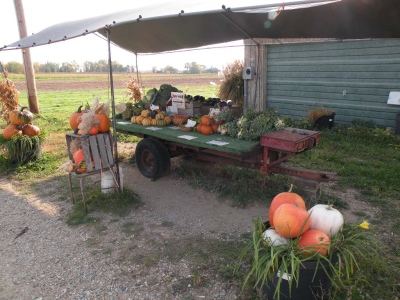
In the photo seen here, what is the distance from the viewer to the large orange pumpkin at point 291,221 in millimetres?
2404

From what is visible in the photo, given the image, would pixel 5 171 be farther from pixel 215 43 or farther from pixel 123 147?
pixel 215 43

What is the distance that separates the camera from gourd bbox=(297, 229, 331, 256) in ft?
7.62

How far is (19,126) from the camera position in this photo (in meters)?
6.66

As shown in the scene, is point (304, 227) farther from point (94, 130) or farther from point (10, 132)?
point (10, 132)

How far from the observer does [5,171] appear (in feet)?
21.3

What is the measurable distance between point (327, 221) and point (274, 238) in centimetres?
43

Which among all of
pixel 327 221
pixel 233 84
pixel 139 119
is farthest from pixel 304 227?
pixel 233 84

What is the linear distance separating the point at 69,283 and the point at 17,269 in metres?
0.68

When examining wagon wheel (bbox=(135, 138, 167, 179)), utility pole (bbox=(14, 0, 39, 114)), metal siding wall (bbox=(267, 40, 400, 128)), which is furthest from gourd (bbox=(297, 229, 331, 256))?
utility pole (bbox=(14, 0, 39, 114))

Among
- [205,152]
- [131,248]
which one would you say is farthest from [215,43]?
[131,248]

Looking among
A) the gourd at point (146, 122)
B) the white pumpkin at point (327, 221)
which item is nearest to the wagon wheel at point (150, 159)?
the gourd at point (146, 122)

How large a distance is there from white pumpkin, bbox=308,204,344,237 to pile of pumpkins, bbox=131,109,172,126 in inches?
141

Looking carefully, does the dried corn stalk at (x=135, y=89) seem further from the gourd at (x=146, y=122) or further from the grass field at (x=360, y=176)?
the gourd at (x=146, y=122)

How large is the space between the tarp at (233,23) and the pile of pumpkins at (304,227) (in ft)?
5.60
